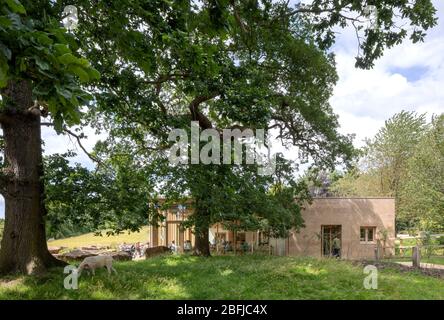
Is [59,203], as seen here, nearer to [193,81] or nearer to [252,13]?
[193,81]

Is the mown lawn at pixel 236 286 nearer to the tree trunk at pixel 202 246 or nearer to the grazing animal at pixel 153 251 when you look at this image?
the tree trunk at pixel 202 246

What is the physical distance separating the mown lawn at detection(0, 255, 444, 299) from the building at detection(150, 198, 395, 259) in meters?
14.9

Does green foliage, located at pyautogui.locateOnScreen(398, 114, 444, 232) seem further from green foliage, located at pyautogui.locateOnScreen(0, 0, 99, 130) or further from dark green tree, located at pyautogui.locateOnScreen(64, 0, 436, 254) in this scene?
green foliage, located at pyautogui.locateOnScreen(0, 0, 99, 130)

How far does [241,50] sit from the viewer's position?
50.1 feet

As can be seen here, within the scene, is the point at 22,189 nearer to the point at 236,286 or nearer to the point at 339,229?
the point at 236,286

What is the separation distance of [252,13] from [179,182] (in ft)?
14.4

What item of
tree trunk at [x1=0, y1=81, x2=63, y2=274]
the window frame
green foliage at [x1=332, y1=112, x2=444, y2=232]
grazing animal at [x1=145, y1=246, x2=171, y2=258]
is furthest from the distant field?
tree trunk at [x1=0, y1=81, x2=63, y2=274]

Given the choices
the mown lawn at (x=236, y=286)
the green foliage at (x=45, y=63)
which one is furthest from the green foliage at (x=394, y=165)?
the green foliage at (x=45, y=63)

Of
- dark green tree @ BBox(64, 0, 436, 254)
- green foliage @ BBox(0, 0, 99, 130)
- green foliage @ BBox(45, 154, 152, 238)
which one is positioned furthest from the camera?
green foliage @ BBox(45, 154, 152, 238)

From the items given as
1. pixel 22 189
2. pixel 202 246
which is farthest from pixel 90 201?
pixel 202 246

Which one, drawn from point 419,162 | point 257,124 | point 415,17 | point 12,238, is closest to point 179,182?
point 257,124

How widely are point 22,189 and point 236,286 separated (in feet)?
17.9

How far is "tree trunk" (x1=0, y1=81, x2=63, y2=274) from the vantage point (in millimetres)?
9758

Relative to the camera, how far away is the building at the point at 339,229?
25359 mm
